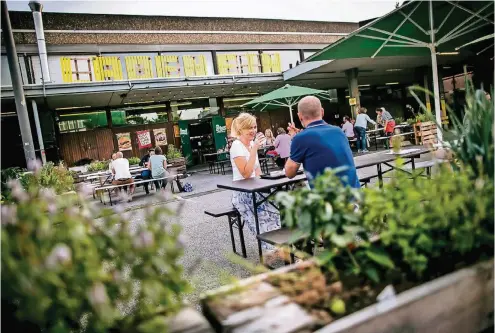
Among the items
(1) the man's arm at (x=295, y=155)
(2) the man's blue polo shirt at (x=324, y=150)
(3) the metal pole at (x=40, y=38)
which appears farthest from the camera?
(3) the metal pole at (x=40, y=38)

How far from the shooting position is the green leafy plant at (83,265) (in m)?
1.01

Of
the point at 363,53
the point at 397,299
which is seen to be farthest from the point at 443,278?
the point at 363,53

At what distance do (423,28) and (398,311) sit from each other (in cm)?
660

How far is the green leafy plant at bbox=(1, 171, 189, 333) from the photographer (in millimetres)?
1007

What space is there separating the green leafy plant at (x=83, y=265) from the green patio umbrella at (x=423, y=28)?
4.76 m

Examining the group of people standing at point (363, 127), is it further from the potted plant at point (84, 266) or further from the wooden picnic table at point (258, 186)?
the potted plant at point (84, 266)

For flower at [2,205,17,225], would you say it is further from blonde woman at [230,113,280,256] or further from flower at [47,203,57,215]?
blonde woman at [230,113,280,256]

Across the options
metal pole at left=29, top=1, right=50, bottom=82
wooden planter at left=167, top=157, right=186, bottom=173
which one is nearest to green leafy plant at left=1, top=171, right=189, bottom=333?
wooden planter at left=167, top=157, right=186, bottom=173

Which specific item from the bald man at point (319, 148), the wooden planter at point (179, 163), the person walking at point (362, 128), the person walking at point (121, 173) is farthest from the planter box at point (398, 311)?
the person walking at point (362, 128)

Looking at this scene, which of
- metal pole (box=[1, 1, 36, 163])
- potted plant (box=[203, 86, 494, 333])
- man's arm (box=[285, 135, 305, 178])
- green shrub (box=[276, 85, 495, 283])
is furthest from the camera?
metal pole (box=[1, 1, 36, 163])

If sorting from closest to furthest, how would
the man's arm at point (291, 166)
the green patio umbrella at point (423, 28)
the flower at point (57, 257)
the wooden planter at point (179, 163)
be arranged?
the flower at point (57, 257), the man's arm at point (291, 166), the green patio umbrella at point (423, 28), the wooden planter at point (179, 163)

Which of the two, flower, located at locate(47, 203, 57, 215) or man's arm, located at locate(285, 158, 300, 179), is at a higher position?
flower, located at locate(47, 203, 57, 215)

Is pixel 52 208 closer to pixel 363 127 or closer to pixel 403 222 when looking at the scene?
pixel 403 222

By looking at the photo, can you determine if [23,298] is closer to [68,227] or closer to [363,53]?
[68,227]
